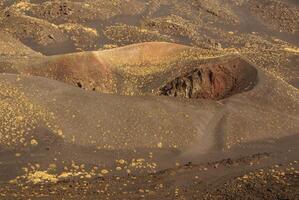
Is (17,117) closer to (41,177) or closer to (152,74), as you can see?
(41,177)

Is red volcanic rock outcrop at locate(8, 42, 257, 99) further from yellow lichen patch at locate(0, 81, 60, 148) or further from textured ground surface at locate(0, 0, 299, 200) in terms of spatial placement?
yellow lichen patch at locate(0, 81, 60, 148)

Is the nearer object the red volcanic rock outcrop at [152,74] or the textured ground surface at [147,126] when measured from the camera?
the textured ground surface at [147,126]

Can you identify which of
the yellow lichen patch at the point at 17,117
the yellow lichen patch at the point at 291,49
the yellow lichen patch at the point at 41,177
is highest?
the yellow lichen patch at the point at 17,117

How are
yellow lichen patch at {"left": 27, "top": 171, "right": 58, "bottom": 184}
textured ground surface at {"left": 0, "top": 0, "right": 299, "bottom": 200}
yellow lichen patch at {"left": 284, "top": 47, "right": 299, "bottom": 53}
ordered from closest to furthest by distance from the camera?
yellow lichen patch at {"left": 27, "top": 171, "right": 58, "bottom": 184}, textured ground surface at {"left": 0, "top": 0, "right": 299, "bottom": 200}, yellow lichen patch at {"left": 284, "top": 47, "right": 299, "bottom": 53}

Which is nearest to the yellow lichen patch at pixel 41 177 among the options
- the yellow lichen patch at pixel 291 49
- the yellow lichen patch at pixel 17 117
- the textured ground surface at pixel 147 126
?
the textured ground surface at pixel 147 126

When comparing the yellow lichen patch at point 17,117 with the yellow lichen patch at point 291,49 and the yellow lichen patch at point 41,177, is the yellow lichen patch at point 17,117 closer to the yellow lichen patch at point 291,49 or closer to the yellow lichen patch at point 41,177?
the yellow lichen patch at point 41,177

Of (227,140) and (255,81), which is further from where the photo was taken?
(255,81)

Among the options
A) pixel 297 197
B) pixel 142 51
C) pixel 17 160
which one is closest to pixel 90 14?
pixel 142 51

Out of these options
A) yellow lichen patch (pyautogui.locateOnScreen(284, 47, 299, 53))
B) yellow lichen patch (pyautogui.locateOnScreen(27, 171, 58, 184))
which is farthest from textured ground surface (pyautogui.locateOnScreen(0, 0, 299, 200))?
yellow lichen patch (pyautogui.locateOnScreen(284, 47, 299, 53))

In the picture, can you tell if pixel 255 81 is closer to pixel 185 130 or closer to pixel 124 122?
pixel 185 130
